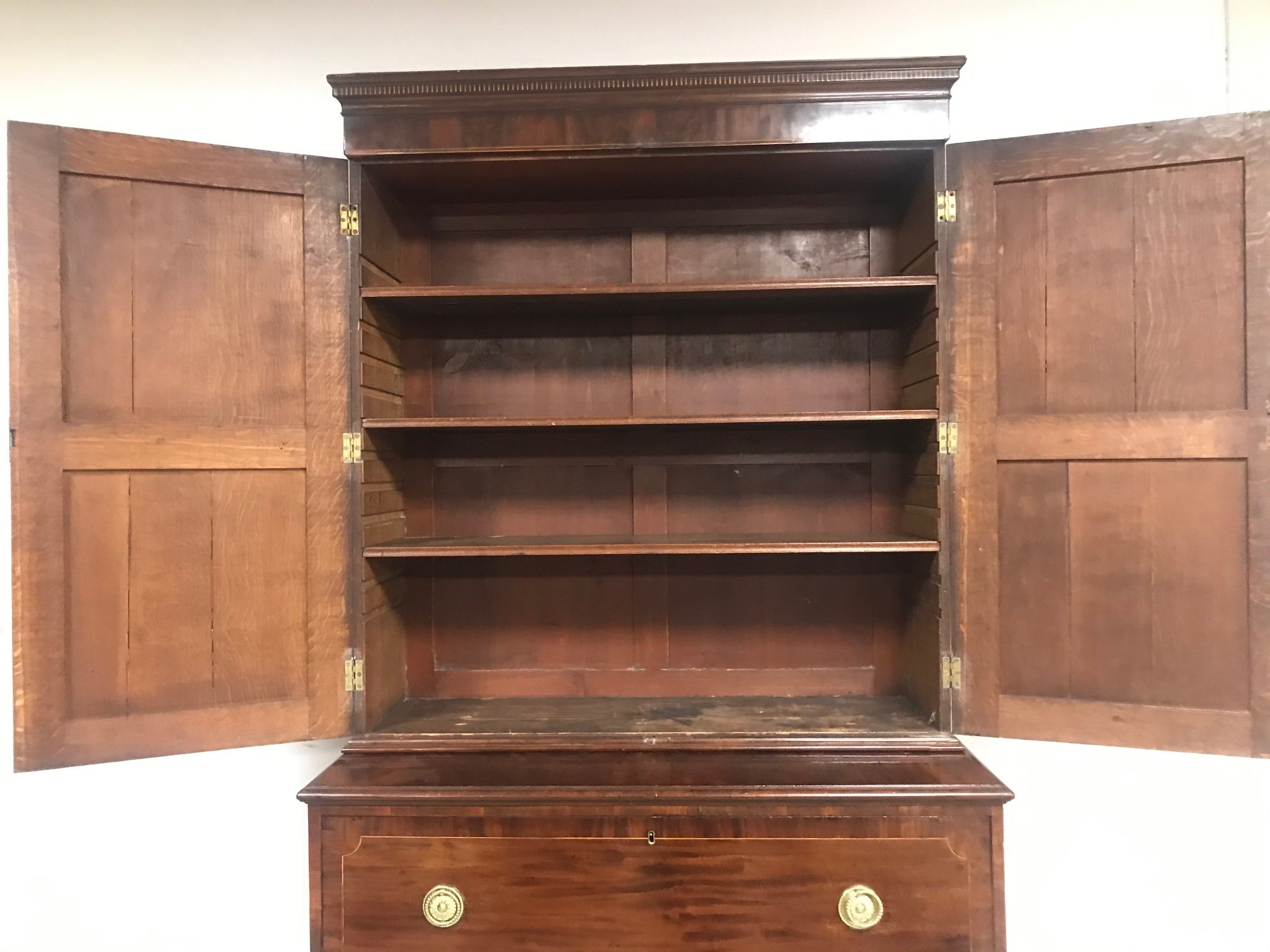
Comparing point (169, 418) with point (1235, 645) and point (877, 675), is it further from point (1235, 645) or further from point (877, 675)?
point (1235, 645)

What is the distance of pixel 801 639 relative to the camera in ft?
5.62

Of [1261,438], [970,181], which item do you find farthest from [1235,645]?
[970,181]

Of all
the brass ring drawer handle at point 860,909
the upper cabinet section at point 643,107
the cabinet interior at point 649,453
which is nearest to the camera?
the brass ring drawer handle at point 860,909

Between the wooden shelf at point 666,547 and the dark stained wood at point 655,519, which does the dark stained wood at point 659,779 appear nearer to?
the dark stained wood at point 655,519

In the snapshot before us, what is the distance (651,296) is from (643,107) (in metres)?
0.37

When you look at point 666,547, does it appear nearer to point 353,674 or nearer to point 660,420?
point 660,420

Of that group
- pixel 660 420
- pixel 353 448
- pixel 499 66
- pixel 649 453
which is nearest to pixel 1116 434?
pixel 660 420

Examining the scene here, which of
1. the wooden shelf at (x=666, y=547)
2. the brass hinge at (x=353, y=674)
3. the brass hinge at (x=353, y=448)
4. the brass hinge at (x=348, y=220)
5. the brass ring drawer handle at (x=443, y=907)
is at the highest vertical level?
the brass hinge at (x=348, y=220)

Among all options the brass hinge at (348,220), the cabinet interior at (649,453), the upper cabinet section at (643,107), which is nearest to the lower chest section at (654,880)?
the cabinet interior at (649,453)

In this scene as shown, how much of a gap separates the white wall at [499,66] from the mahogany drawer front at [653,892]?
27.5 inches

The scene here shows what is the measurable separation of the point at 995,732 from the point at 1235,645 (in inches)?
18.0

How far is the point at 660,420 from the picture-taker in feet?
4.62

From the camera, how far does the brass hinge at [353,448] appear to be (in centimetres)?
138

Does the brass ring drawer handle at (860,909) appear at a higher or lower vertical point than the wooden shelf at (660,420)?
lower
